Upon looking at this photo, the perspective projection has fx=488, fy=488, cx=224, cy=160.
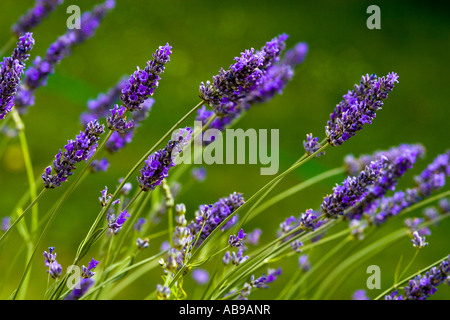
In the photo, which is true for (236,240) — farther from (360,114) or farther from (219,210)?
(360,114)

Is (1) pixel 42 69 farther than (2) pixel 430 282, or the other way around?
(1) pixel 42 69

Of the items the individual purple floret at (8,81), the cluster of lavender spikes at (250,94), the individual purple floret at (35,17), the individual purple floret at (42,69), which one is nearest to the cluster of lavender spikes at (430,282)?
the cluster of lavender spikes at (250,94)

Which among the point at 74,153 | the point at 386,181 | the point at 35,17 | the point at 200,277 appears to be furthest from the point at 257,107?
the point at 74,153

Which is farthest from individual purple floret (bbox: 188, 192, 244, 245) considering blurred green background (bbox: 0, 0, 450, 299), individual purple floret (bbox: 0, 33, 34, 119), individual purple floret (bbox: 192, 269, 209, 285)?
blurred green background (bbox: 0, 0, 450, 299)

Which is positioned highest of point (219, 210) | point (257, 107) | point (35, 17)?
point (257, 107)

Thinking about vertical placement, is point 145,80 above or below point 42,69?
below

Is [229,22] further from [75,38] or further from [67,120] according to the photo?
[75,38]

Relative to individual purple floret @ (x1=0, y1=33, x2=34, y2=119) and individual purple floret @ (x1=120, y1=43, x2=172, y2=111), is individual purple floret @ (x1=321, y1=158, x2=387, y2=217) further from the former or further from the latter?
individual purple floret @ (x1=0, y1=33, x2=34, y2=119)
